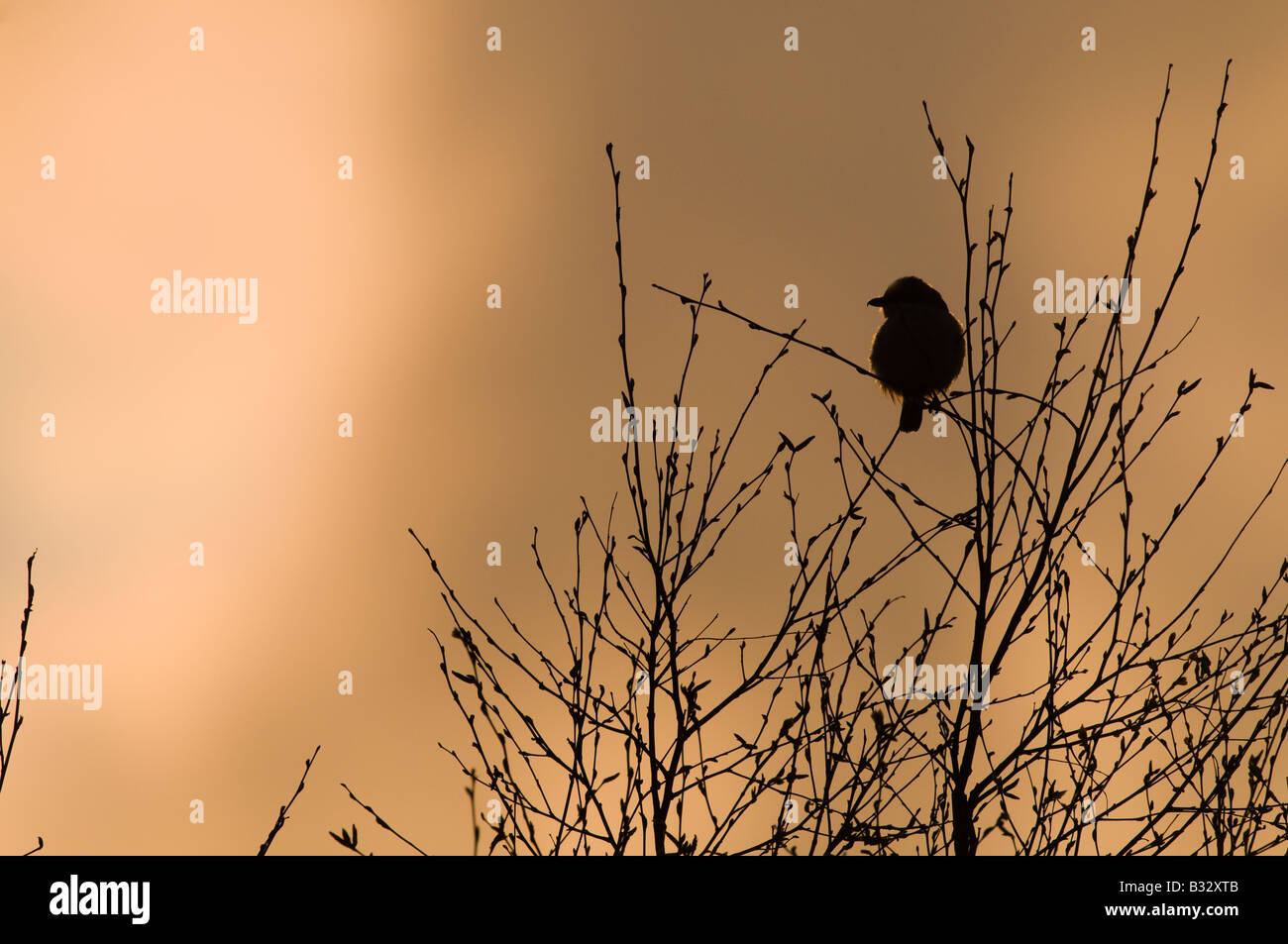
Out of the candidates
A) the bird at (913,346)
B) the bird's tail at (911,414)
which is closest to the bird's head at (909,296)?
the bird at (913,346)

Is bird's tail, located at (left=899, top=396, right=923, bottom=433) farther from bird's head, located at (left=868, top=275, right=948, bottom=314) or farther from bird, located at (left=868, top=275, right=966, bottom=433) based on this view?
bird's head, located at (left=868, top=275, right=948, bottom=314)

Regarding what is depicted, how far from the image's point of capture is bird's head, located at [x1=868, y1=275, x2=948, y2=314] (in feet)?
16.9

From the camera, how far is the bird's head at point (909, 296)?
5.14 metres

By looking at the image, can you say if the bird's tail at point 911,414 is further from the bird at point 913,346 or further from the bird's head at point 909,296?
the bird's head at point 909,296

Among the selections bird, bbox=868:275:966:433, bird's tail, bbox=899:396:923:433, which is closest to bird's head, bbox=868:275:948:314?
bird, bbox=868:275:966:433

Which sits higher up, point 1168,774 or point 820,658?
point 820,658

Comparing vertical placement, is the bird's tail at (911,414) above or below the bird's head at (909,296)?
below

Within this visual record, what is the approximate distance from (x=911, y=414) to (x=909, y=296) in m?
0.67
